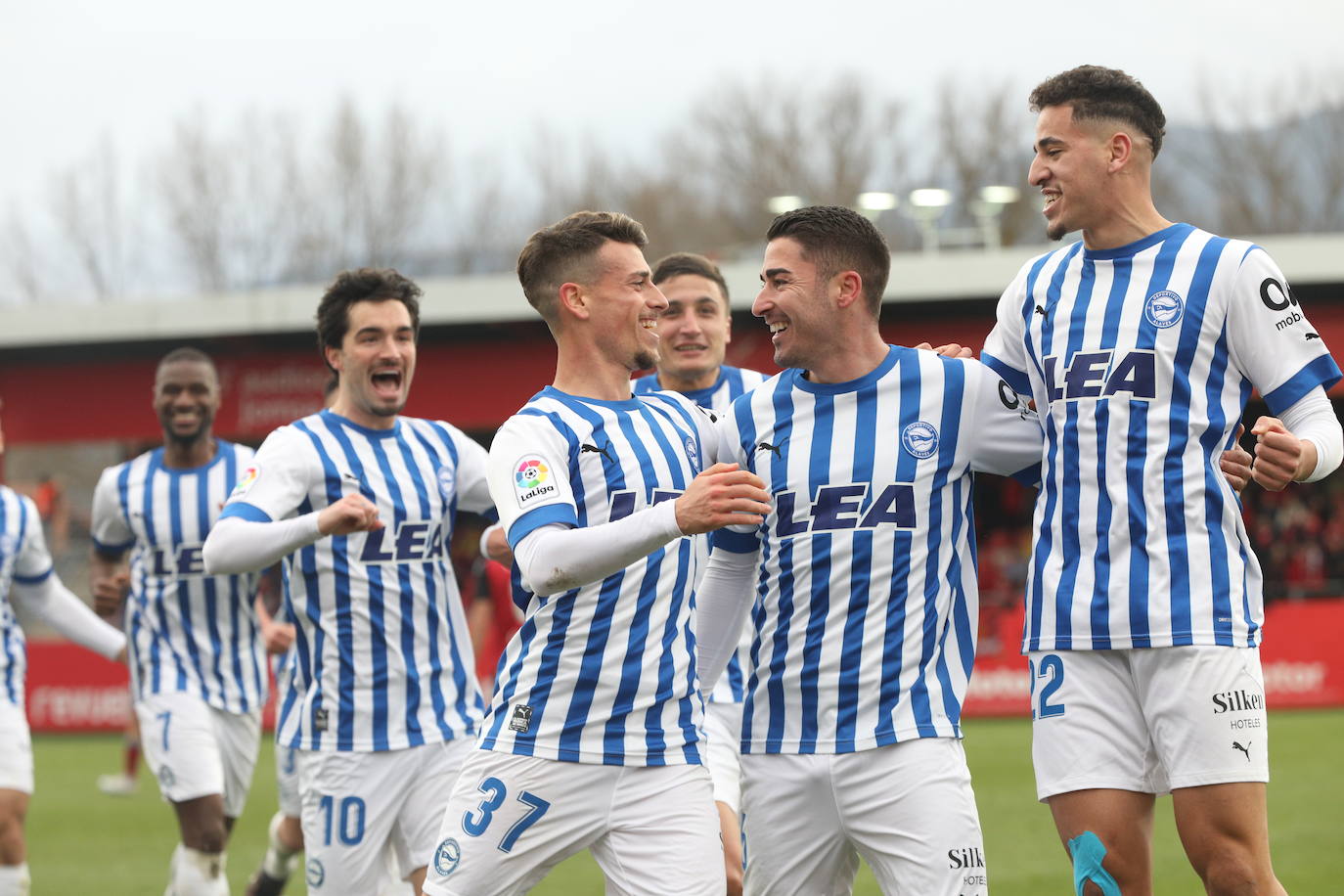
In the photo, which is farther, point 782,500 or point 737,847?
point 737,847

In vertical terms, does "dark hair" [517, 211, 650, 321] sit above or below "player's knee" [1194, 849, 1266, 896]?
above

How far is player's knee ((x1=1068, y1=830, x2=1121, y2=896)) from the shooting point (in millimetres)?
4086

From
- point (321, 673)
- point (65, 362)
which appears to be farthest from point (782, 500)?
point (65, 362)

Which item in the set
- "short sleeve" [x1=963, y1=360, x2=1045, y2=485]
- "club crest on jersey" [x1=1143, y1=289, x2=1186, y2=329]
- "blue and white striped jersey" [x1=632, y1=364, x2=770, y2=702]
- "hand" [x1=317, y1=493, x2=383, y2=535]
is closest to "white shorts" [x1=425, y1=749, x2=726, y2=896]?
"hand" [x1=317, y1=493, x2=383, y2=535]

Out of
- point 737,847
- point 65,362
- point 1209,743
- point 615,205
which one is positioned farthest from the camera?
point 615,205

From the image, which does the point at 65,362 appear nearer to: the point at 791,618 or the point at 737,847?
the point at 737,847

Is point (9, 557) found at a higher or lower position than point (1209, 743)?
higher

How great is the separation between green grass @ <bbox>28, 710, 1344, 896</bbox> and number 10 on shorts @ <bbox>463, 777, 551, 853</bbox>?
4.27 metres

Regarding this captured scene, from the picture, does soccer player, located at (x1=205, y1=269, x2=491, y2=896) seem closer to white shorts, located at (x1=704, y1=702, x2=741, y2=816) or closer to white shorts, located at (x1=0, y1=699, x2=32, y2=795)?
white shorts, located at (x1=704, y1=702, x2=741, y2=816)

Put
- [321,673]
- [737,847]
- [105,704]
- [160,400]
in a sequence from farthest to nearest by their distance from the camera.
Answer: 1. [105,704]
2. [160,400]
3. [737,847]
4. [321,673]

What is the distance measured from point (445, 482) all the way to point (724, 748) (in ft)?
4.90

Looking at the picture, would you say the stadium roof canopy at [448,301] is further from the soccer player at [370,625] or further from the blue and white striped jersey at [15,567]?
the soccer player at [370,625]

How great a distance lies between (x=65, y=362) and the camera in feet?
67.6

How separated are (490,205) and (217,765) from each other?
3249 cm
